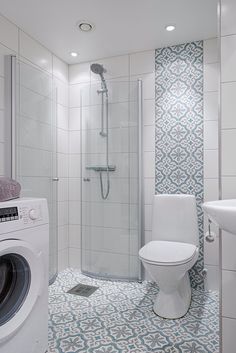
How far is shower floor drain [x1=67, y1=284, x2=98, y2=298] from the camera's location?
7.25 feet

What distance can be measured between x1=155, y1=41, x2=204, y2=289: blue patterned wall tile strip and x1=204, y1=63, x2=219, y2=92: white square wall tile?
0.04 m

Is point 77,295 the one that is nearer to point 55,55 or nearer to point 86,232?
point 86,232

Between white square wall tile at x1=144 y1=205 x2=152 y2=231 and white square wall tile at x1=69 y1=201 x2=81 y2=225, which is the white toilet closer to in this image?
white square wall tile at x1=144 y1=205 x2=152 y2=231

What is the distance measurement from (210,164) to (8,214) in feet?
5.66

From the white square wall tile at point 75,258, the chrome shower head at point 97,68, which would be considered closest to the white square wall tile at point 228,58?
the chrome shower head at point 97,68

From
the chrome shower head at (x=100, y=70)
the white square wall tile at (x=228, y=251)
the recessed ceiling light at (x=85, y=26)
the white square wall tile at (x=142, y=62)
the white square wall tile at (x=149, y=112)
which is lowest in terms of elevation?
the white square wall tile at (x=228, y=251)

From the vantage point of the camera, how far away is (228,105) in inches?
55.1

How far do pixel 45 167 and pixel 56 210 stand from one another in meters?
0.47

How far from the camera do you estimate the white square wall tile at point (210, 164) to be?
227 cm

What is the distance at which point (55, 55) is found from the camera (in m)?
2.62

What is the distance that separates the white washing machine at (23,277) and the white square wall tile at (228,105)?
1126 millimetres

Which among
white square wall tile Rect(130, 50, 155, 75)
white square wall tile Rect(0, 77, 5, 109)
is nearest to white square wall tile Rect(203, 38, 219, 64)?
white square wall tile Rect(130, 50, 155, 75)

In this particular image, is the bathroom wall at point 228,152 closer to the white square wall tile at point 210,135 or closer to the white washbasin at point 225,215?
the white washbasin at point 225,215

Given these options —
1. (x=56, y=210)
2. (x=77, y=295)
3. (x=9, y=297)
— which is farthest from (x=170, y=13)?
(x=77, y=295)
